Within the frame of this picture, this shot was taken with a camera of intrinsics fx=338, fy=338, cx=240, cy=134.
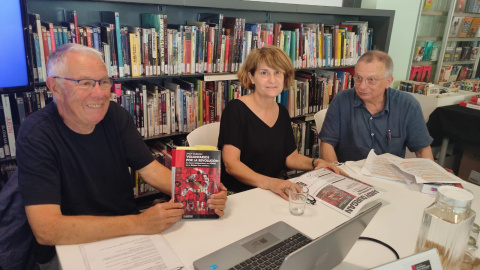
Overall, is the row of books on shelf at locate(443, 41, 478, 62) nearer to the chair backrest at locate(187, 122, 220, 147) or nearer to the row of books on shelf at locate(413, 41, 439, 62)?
the row of books on shelf at locate(413, 41, 439, 62)

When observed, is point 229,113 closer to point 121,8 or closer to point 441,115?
point 121,8

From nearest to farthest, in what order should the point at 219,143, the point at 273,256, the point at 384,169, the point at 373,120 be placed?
1. the point at 273,256
2. the point at 384,169
3. the point at 219,143
4. the point at 373,120

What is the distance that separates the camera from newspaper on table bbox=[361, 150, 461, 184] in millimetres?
1515

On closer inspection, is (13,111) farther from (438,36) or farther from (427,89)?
(438,36)

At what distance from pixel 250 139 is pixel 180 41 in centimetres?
95

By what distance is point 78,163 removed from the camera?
1307 mm

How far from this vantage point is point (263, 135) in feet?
6.08

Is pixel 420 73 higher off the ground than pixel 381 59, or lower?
lower

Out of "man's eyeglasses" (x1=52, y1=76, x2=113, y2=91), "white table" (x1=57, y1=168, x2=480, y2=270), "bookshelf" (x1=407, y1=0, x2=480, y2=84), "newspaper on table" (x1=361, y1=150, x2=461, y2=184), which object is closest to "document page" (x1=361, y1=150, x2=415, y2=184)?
"newspaper on table" (x1=361, y1=150, x2=461, y2=184)

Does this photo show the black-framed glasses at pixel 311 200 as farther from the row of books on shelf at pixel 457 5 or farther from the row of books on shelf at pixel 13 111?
the row of books on shelf at pixel 457 5

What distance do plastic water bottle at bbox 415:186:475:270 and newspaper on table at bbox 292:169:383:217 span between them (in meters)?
0.37

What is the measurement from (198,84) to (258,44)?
58 centimetres

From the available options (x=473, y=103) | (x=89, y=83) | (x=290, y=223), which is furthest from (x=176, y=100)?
(x=473, y=103)

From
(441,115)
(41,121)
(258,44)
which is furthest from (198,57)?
(441,115)
